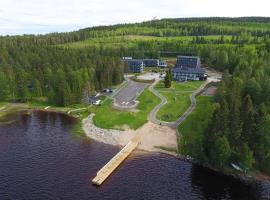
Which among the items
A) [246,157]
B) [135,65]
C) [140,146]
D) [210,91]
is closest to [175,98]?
[210,91]

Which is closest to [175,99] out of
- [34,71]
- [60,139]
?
[60,139]

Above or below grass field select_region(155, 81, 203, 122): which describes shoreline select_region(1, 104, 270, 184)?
below

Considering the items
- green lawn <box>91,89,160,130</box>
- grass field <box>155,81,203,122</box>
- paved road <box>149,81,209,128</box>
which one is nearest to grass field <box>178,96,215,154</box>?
paved road <box>149,81,209,128</box>

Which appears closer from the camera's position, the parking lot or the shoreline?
the shoreline

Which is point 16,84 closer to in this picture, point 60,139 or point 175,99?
point 60,139

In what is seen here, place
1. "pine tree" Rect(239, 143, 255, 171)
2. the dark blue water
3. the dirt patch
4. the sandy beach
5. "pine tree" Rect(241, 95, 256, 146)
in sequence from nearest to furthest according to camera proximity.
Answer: the dark blue water → "pine tree" Rect(239, 143, 255, 171) → "pine tree" Rect(241, 95, 256, 146) → the sandy beach → the dirt patch

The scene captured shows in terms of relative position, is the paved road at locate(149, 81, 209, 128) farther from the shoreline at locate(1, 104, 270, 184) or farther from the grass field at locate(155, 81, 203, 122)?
the shoreline at locate(1, 104, 270, 184)

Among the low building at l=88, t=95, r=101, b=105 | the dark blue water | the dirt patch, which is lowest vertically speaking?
the dark blue water
